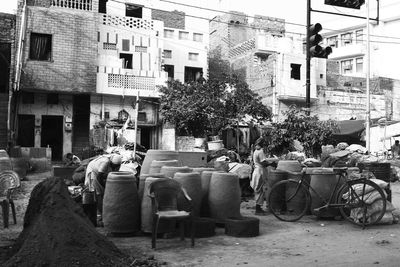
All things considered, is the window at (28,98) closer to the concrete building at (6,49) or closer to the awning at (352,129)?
the concrete building at (6,49)

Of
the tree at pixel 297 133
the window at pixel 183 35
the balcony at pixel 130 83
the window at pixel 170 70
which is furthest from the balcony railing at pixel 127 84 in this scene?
the tree at pixel 297 133

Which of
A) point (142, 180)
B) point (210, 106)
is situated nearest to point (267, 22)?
point (210, 106)

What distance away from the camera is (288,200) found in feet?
28.9

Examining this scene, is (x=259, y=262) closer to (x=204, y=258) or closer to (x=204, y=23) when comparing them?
(x=204, y=258)

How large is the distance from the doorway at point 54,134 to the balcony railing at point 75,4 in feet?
18.8

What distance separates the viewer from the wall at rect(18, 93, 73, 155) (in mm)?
21781

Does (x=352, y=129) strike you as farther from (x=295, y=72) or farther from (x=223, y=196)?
(x=223, y=196)

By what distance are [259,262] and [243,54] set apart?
28390 mm

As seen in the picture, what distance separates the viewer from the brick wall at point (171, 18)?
104 feet

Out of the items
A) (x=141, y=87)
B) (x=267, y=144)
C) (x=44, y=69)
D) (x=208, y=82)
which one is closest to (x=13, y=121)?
(x=44, y=69)

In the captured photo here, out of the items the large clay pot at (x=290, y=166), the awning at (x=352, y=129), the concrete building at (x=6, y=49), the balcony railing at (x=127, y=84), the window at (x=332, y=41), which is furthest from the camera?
the window at (x=332, y=41)

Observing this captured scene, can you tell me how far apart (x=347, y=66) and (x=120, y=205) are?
41170mm

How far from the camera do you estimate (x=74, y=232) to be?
17.1 ft

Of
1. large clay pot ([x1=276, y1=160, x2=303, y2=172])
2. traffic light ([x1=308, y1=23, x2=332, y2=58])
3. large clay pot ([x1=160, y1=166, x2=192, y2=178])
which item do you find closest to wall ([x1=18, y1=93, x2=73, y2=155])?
traffic light ([x1=308, y1=23, x2=332, y2=58])
